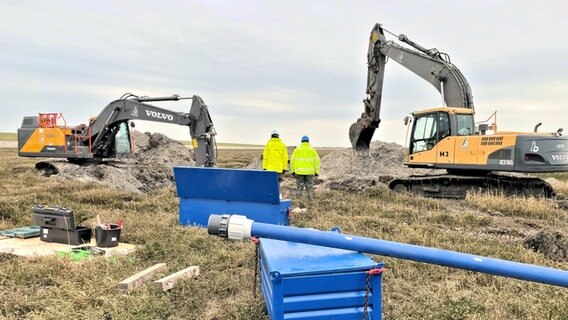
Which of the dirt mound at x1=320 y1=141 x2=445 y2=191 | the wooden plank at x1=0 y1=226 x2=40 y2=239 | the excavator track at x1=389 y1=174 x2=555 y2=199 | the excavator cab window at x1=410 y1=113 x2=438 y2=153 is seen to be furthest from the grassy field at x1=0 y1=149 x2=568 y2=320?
the dirt mound at x1=320 y1=141 x2=445 y2=191

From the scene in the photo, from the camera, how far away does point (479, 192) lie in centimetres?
1200

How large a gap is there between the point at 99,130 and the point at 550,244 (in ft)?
45.1

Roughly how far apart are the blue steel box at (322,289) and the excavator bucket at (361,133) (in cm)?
1361

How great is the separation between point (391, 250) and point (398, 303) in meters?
1.55

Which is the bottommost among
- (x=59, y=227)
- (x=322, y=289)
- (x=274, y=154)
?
(x=59, y=227)

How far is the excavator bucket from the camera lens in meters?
16.8

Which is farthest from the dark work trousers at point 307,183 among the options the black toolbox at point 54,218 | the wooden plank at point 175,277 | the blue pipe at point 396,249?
the blue pipe at point 396,249

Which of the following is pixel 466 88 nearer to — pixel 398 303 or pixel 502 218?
pixel 502 218

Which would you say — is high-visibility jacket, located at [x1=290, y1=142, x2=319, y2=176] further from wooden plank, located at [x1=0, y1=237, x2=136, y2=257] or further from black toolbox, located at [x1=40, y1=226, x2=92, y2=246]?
black toolbox, located at [x1=40, y1=226, x2=92, y2=246]

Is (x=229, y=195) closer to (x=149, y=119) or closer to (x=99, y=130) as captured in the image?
(x=149, y=119)

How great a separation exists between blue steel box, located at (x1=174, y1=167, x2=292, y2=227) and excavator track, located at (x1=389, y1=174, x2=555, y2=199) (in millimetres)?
6949

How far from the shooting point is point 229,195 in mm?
7754

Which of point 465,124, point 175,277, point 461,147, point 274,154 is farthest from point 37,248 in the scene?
point 465,124

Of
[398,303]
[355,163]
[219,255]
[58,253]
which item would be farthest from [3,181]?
[398,303]
